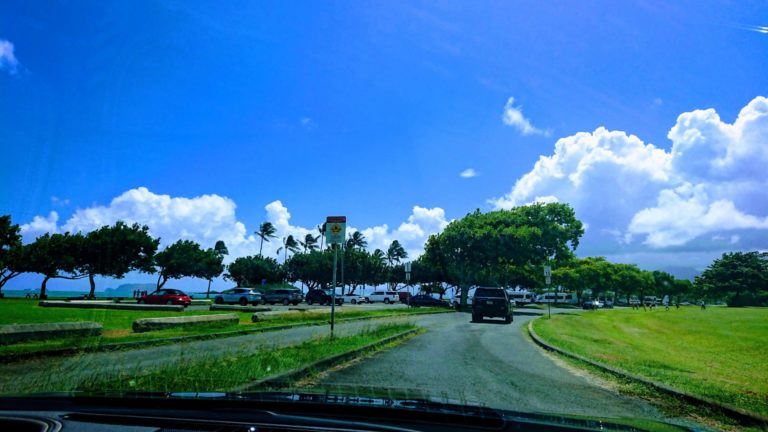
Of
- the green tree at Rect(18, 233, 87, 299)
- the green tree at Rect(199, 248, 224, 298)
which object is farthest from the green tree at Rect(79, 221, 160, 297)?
the green tree at Rect(199, 248, 224, 298)

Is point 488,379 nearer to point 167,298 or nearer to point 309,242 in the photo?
point 167,298

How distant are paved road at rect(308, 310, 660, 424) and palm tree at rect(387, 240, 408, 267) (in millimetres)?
97156

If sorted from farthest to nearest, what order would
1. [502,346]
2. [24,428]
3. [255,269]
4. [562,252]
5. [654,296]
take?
1. [654,296]
2. [255,269]
3. [562,252]
4. [502,346]
5. [24,428]

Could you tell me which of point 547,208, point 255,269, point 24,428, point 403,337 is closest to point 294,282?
point 255,269

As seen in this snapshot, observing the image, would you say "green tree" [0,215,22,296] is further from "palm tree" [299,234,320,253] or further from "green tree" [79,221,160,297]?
"palm tree" [299,234,320,253]

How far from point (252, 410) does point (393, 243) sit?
354 ft

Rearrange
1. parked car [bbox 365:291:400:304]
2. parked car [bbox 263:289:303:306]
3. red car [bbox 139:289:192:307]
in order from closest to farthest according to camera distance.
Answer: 1. red car [bbox 139:289:192:307]
2. parked car [bbox 263:289:303:306]
3. parked car [bbox 365:291:400:304]

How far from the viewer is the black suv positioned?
24.5 metres

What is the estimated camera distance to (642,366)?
32.7 ft

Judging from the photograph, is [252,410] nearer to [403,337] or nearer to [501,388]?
[501,388]

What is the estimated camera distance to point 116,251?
5175 centimetres

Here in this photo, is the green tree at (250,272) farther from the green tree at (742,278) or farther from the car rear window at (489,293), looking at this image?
the green tree at (742,278)

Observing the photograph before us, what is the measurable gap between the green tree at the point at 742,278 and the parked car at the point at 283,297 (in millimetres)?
98639

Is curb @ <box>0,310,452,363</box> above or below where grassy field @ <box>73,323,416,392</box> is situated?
below
